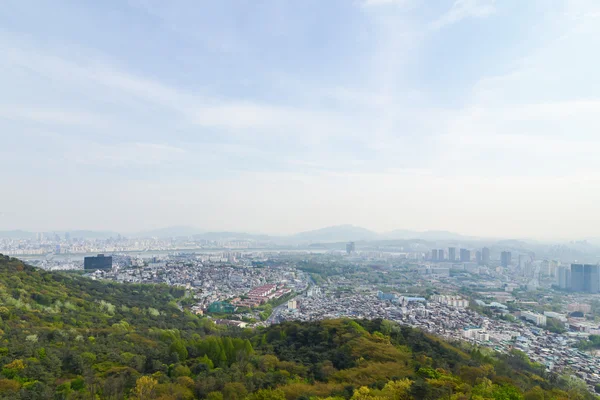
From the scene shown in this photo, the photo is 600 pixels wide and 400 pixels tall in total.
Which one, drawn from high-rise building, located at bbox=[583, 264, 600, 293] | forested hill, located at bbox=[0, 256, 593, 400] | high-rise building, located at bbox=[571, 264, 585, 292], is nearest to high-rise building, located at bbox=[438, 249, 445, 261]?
high-rise building, located at bbox=[571, 264, 585, 292]

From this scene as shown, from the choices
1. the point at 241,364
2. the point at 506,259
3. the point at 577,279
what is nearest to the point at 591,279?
the point at 577,279

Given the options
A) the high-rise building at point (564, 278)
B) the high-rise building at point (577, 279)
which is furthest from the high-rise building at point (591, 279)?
the high-rise building at point (564, 278)

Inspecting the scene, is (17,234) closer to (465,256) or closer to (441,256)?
(441,256)

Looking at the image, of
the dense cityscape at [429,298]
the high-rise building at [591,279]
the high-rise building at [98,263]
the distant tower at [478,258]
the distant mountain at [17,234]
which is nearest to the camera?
the dense cityscape at [429,298]

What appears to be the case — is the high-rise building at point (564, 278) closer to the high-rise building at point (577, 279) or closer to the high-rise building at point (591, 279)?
the high-rise building at point (577, 279)

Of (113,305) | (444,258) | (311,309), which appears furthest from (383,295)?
(444,258)

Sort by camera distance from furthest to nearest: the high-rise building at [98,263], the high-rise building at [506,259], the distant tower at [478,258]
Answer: the distant tower at [478,258] → the high-rise building at [506,259] → the high-rise building at [98,263]
